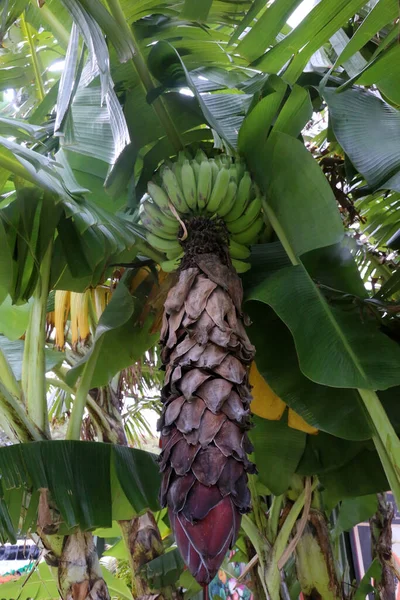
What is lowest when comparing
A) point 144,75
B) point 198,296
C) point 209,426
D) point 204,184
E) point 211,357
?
point 209,426

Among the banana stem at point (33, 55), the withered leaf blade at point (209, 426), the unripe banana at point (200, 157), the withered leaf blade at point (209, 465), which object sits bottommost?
the withered leaf blade at point (209, 465)

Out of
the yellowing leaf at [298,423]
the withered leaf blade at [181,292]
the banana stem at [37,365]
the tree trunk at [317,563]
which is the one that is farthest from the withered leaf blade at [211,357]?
the tree trunk at [317,563]

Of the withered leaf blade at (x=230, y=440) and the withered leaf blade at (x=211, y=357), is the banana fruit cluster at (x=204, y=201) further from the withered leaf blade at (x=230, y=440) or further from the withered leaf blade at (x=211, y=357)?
the withered leaf blade at (x=230, y=440)

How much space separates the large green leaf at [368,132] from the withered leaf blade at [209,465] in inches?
23.0

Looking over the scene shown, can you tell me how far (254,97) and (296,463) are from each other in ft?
2.84

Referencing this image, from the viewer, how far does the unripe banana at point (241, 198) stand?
1056 mm

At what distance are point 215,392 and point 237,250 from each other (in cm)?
40

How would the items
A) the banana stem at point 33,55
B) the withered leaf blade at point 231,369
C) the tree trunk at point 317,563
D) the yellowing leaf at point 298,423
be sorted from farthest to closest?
the banana stem at point 33,55 → the tree trunk at point 317,563 → the yellowing leaf at point 298,423 → the withered leaf blade at point 231,369

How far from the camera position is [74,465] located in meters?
1.12

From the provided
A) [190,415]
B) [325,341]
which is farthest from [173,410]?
[325,341]

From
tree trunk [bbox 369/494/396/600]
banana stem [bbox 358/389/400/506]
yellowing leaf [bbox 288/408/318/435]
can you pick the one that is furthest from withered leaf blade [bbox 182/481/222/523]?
tree trunk [bbox 369/494/396/600]

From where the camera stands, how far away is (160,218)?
3.57ft

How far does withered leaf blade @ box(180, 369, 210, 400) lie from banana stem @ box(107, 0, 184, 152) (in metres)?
0.61

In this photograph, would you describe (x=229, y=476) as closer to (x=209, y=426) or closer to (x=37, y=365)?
(x=209, y=426)
